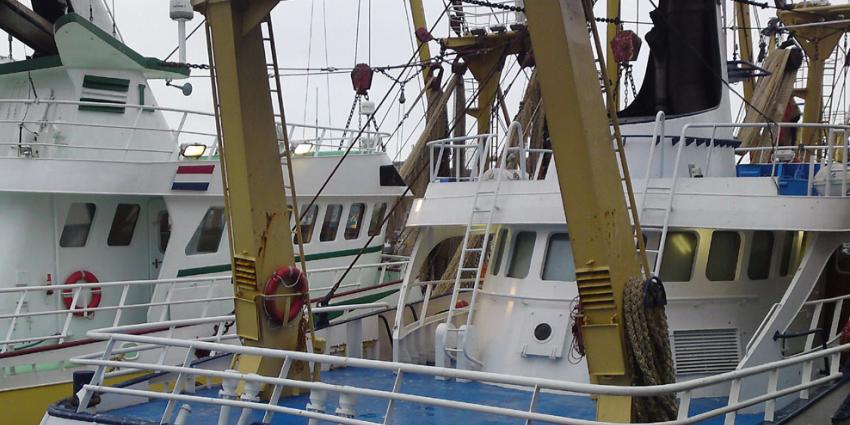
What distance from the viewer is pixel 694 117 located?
11.5m

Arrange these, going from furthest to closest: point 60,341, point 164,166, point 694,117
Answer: point 164,166 → point 60,341 → point 694,117

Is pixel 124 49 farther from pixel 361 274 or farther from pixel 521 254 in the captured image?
pixel 521 254

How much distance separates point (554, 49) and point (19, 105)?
41.0 feet

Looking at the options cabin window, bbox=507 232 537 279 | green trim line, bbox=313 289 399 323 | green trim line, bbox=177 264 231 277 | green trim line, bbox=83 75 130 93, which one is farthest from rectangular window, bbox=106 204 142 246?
cabin window, bbox=507 232 537 279

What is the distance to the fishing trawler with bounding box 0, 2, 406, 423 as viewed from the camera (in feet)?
45.1

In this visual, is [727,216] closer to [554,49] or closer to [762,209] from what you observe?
[762,209]

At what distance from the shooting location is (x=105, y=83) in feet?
54.2

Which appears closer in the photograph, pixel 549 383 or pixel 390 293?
pixel 549 383

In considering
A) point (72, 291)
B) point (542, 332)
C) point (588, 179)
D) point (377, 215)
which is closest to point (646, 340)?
point (588, 179)

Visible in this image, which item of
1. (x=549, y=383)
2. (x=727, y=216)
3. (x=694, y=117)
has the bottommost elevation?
(x=549, y=383)

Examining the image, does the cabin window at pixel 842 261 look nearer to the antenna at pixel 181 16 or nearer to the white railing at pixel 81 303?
the white railing at pixel 81 303

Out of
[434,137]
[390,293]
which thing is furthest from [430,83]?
[390,293]

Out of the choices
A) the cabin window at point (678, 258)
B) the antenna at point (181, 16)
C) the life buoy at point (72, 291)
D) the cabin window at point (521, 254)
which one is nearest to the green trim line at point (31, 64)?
the antenna at point (181, 16)

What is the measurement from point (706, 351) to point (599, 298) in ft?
9.64
